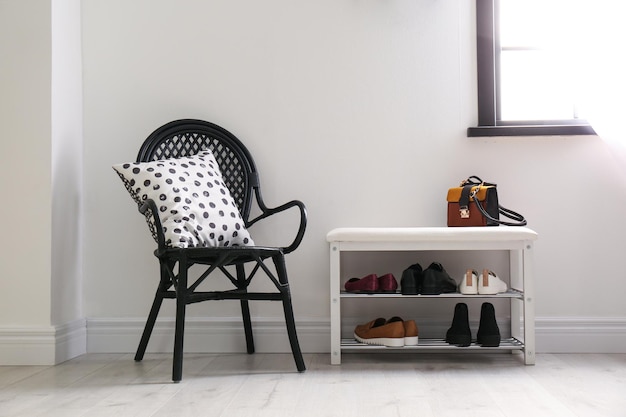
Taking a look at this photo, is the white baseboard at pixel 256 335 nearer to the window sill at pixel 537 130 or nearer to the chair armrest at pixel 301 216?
the chair armrest at pixel 301 216

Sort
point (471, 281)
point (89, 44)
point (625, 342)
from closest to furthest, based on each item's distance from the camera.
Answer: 1. point (471, 281)
2. point (625, 342)
3. point (89, 44)

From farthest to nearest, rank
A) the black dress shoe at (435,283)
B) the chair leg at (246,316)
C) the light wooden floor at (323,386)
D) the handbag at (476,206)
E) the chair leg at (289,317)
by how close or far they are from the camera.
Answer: the chair leg at (246,316) → the handbag at (476,206) → the black dress shoe at (435,283) → the chair leg at (289,317) → the light wooden floor at (323,386)

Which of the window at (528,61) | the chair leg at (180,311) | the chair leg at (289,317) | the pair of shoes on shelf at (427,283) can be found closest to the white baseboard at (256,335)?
the pair of shoes on shelf at (427,283)

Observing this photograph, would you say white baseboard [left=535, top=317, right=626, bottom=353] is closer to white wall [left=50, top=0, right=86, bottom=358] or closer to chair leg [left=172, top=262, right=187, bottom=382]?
chair leg [left=172, top=262, right=187, bottom=382]

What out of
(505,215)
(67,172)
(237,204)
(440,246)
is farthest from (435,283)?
(67,172)

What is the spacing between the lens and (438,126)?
117 inches

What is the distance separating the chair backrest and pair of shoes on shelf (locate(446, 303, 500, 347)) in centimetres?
90

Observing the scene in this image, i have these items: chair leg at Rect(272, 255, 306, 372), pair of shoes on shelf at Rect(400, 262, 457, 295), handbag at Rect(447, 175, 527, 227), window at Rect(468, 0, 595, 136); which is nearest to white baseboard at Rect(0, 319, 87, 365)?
chair leg at Rect(272, 255, 306, 372)

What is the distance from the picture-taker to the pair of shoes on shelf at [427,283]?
2605 millimetres

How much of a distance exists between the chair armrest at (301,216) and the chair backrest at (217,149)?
6 cm

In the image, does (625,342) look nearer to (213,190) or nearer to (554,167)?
(554,167)

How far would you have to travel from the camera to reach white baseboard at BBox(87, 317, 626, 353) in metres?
2.87

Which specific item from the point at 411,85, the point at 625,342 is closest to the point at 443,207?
the point at 411,85

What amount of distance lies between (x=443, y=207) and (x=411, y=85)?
515 millimetres
